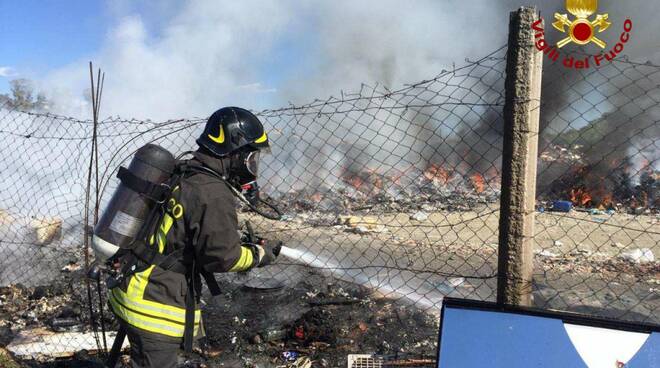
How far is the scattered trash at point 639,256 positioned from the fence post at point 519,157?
564 cm

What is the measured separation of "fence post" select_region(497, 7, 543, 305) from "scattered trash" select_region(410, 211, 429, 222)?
746 centimetres

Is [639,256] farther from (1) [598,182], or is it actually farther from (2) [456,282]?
(1) [598,182]

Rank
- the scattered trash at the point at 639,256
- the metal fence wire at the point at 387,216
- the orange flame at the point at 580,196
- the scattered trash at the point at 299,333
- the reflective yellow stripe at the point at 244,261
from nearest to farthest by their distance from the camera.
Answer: the reflective yellow stripe at the point at 244,261, the scattered trash at the point at 299,333, the metal fence wire at the point at 387,216, the scattered trash at the point at 639,256, the orange flame at the point at 580,196

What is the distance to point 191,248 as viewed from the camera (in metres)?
2.50

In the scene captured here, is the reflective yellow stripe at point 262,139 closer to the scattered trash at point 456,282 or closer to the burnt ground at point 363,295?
the burnt ground at point 363,295

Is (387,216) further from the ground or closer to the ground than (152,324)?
further from the ground

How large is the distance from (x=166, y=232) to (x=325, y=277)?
3323 mm

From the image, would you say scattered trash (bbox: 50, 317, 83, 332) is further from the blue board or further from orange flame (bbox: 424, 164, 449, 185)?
orange flame (bbox: 424, 164, 449, 185)

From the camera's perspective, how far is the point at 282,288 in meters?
5.09

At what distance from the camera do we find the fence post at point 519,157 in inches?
88.8

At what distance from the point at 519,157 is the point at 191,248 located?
62.7 inches

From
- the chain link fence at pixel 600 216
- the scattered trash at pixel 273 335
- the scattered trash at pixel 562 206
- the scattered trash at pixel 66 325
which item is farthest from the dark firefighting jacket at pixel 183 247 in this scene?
the scattered trash at pixel 562 206

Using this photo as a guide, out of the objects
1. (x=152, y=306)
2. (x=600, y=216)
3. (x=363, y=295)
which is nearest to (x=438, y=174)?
(x=600, y=216)

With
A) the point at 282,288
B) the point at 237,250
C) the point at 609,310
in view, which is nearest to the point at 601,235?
the point at 609,310
